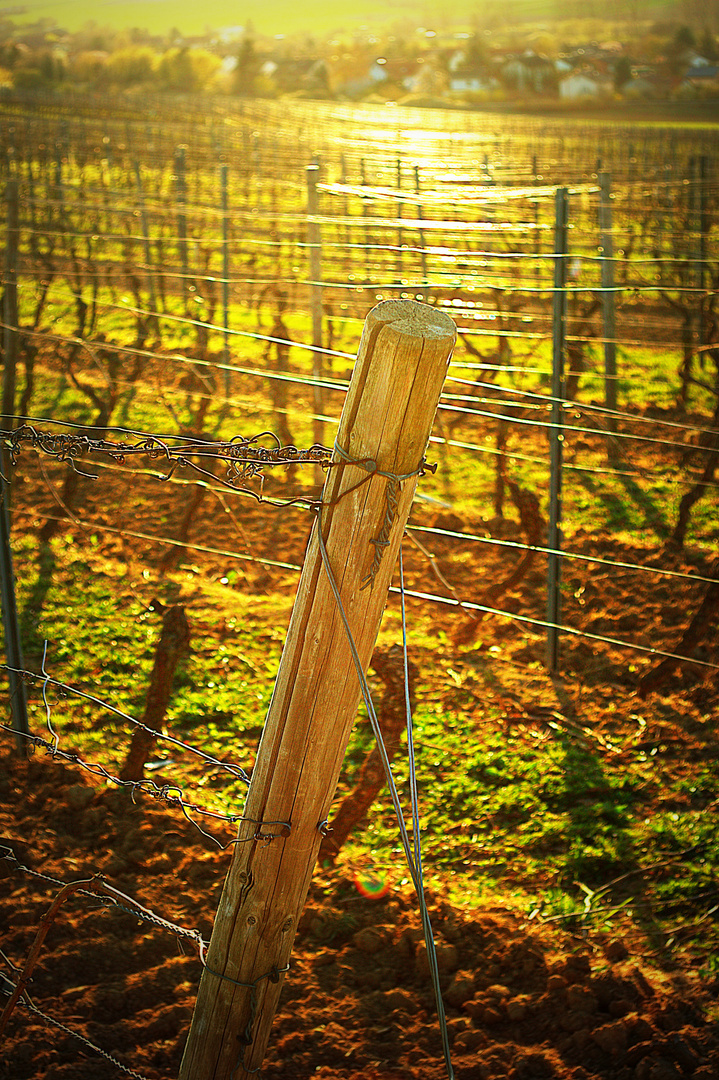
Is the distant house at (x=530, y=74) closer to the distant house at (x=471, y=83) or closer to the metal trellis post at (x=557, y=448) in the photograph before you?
the distant house at (x=471, y=83)

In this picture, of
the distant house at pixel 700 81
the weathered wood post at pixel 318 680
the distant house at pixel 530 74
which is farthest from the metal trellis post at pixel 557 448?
the distant house at pixel 530 74

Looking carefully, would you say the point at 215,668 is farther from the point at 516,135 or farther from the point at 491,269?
the point at 516,135

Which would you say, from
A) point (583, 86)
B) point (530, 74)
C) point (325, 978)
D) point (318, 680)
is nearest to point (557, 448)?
point (325, 978)

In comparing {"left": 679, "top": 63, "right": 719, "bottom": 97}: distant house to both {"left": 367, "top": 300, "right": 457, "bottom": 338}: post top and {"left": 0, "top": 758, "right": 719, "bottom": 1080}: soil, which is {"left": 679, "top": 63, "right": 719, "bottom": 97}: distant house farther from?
{"left": 367, "top": 300, "right": 457, "bottom": 338}: post top

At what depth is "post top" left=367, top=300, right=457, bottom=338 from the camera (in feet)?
4.09

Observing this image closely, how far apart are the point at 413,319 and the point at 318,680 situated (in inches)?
23.6

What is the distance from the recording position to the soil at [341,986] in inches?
87.1

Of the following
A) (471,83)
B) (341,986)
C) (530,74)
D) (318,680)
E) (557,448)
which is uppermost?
(530,74)

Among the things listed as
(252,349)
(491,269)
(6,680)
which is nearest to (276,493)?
(6,680)

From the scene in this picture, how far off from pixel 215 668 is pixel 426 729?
3.57 feet

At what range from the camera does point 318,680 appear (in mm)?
1417

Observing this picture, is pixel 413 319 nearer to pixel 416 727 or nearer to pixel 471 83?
pixel 416 727

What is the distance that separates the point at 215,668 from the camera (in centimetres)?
416

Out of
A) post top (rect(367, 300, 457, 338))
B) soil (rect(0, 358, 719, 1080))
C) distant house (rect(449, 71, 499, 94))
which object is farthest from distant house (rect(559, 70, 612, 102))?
post top (rect(367, 300, 457, 338))
